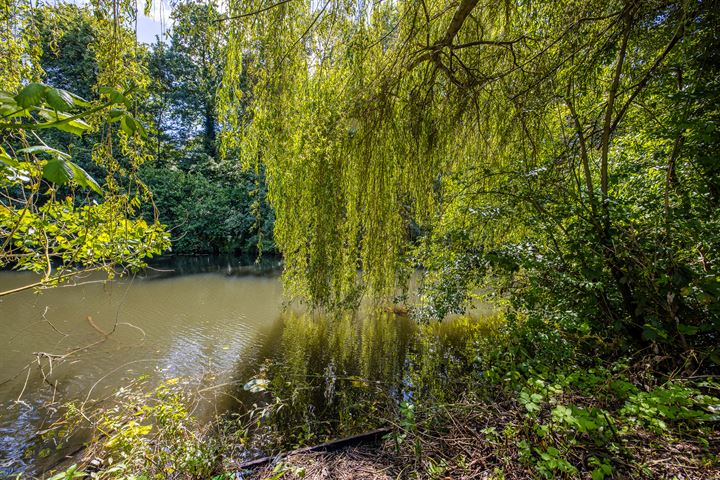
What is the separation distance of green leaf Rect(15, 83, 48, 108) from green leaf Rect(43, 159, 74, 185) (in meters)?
0.08

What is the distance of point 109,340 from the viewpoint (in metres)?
3.97

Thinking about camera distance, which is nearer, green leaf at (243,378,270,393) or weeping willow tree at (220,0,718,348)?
weeping willow tree at (220,0,718,348)

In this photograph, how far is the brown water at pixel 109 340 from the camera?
2642 millimetres

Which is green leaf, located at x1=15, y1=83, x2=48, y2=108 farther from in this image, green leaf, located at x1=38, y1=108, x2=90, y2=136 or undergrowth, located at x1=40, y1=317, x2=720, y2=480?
undergrowth, located at x1=40, y1=317, x2=720, y2=480

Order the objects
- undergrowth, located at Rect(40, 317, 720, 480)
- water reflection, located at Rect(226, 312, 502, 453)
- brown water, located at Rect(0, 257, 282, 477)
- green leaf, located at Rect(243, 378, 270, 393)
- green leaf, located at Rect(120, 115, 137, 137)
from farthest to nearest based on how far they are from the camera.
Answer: brown water, located at Rect(0, 257, 282, 477) → water reflection, located at Rect(226, 312, 502, 453) → green leaf, located at Rect(243, 378, 270, 393) → undergrowth, located at Rect(40, 317, 720, 480) → green leaf, located at Rect(120, 115, 137, 137)

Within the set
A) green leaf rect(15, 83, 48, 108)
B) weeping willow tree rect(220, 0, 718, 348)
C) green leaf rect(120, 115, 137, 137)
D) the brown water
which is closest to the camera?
green leaf rect(15, 83, 48, 108)

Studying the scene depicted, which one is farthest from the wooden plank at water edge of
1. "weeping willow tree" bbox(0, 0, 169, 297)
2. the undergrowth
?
"weeping willow tree" bbox(0, 0, 169, 297)

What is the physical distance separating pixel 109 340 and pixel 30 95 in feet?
15.7

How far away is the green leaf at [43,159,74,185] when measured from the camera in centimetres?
41

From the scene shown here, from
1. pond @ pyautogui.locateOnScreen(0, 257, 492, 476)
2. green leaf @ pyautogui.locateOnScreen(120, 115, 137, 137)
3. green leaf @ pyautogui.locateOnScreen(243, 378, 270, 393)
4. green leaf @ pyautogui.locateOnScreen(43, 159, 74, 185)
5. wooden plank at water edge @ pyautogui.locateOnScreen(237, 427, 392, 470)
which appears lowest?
pond @ pyautogui.locateOnScreen(0, 257, 492, 476)

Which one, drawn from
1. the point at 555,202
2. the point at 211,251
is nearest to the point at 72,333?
the point at 555,202

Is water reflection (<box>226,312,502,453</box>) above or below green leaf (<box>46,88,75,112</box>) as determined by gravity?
below

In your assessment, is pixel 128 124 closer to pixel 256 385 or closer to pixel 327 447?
pixel 327 447

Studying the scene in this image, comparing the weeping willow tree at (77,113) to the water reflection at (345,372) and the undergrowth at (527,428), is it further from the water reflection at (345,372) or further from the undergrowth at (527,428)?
the water reflection at (345,372)
